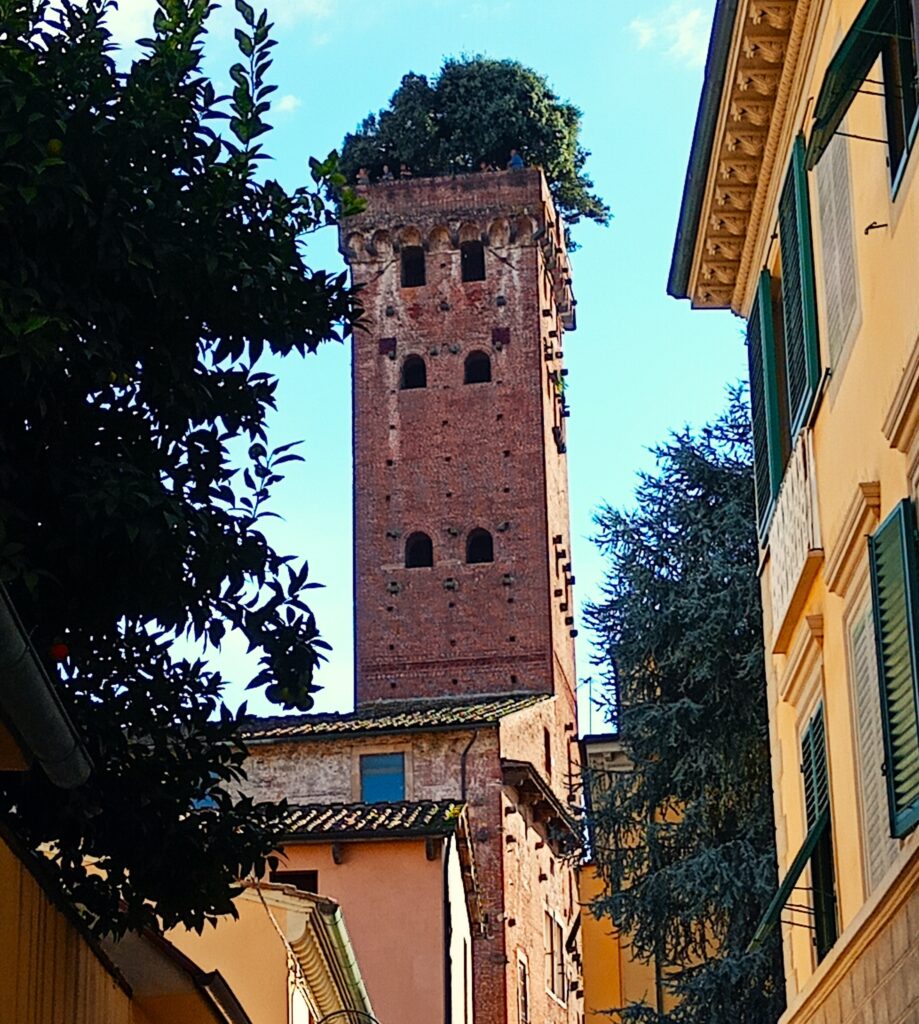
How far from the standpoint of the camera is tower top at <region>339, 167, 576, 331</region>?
44.6 m

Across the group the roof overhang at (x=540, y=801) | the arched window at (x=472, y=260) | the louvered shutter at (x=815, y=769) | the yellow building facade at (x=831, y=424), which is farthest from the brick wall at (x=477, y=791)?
the louvered shutter at (x=815, y=769)

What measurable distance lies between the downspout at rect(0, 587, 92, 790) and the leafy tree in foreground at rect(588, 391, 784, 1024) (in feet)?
48.5

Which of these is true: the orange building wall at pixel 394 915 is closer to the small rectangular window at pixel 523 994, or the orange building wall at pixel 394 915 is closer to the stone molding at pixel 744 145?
the small rectangular window at pixel 523 994

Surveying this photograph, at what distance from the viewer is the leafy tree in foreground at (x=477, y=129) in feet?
155

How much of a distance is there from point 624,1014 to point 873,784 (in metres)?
14.1

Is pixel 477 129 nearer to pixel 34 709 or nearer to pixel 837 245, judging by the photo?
pixel 837 245

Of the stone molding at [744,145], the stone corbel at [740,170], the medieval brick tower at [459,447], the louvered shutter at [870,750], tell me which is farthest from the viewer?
the medieval brick tower at [459,447]

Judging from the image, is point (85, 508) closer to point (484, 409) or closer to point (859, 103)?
point (859, 103)

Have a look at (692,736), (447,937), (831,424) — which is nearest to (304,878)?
(447,937)

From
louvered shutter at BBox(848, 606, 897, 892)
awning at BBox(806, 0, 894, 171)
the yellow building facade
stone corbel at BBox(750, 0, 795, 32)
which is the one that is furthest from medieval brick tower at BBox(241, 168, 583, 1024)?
awning at BBox(806, 0, 894, 171)

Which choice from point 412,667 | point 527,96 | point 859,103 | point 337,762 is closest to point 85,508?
point 859,103

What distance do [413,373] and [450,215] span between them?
372 cm

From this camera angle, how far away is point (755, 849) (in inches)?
852

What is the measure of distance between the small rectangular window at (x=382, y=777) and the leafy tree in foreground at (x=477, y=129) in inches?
680
